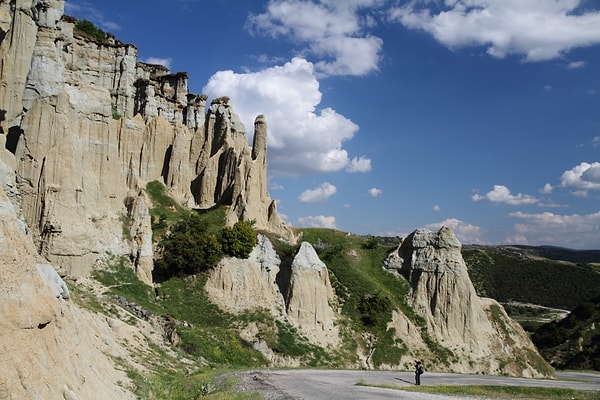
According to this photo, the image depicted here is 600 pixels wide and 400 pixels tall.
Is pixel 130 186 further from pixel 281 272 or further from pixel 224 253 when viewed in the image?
pixel 281 272

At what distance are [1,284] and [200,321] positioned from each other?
27.7 meters

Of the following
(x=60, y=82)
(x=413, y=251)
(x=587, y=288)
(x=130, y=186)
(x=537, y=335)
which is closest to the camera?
(x=60, y=82)

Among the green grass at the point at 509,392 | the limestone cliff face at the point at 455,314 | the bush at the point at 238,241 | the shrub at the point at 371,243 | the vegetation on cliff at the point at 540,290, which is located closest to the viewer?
the green grass at the point at 509,392

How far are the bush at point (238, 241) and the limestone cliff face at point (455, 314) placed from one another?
55.7 ft

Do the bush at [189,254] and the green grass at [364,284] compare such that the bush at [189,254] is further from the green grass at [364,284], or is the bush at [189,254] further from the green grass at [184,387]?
the green grass at [184,387]

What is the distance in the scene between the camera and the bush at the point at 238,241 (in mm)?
47188

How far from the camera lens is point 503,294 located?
389 ft

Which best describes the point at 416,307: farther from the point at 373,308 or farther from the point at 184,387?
the point at 184,387

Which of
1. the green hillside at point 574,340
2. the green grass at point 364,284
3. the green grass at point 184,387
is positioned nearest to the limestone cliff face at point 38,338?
the green grass at point 184,387

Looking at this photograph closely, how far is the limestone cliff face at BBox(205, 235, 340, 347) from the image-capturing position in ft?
148

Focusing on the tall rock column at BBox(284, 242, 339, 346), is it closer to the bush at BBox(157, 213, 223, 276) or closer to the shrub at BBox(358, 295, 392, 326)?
the shrub at BBox(358, 295, 392, 326)

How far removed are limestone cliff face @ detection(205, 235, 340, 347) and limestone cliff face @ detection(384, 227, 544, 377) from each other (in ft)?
27.4

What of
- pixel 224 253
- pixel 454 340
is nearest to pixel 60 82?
pixel 224 253

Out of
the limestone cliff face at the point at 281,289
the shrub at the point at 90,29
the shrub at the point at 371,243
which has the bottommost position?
the limestone cliff face at the point at 281,289
